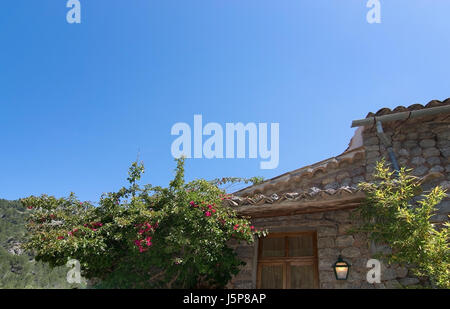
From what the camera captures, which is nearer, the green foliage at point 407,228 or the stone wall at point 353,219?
the green foliage at point 407,228

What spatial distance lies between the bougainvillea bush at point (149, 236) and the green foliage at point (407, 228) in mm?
1835

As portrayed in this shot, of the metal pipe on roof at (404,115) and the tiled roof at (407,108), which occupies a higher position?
the tiled roof at (407,108)

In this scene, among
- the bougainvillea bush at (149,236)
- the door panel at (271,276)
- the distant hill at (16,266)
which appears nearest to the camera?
the bougainvillea bush at (149,236)

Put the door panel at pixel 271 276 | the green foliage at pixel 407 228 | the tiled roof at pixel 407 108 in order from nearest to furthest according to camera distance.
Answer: the green foliage at pixel 407 228
the door panel at pixel 271 276
the tiled roof at pixel 407 108

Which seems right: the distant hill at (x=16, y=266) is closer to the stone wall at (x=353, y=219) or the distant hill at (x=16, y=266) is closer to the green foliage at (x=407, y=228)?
the stone wall at (x=353, y=219)

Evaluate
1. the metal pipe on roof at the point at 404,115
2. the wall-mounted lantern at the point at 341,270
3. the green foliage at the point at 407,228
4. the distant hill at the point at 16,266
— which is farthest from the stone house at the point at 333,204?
the distant hill at the point at 16,266

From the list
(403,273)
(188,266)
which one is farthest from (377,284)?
(188,266)

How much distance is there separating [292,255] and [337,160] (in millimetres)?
1993

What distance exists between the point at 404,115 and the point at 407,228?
2488 mm

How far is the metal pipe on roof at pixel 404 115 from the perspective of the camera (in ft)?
18.8

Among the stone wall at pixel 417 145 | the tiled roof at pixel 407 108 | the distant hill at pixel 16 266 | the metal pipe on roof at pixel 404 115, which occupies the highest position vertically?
the tiled roof at pixel 407 108

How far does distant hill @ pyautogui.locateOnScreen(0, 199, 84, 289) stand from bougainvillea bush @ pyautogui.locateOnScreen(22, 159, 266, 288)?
69.6 ft

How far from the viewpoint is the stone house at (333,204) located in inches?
193

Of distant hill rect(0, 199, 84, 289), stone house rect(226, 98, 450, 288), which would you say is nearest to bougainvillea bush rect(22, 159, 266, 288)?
stone house rect(226, 98, 450, 288)
